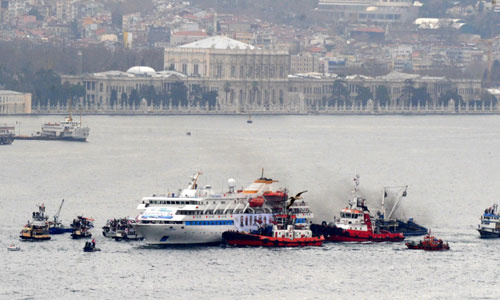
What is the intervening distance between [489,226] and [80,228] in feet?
43.2

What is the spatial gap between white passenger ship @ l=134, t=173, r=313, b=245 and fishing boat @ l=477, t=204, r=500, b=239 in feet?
18.6

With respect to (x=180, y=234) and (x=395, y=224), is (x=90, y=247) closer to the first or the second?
(x=180, y=234)

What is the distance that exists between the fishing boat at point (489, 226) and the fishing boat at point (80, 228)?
12581 millimetres

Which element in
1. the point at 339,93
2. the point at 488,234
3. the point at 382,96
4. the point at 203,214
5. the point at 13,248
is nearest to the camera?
the point at 13,248

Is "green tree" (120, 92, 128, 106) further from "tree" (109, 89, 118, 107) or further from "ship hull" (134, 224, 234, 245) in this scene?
"ship hull" (134, 224, 234, 245)

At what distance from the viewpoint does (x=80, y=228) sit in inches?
2753

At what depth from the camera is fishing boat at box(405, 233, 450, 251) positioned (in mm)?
68562

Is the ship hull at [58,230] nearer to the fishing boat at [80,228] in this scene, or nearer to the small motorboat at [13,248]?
the fishing boat at [80,228]

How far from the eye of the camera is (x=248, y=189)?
7138cm

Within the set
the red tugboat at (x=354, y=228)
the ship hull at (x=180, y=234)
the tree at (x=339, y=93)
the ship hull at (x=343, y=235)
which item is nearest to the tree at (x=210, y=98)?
the tree at (x=339, y=93)

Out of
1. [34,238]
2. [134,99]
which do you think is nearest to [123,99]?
[134,99]

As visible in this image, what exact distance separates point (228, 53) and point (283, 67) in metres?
4.78

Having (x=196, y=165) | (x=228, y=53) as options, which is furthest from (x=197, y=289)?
(x=228, y=53)

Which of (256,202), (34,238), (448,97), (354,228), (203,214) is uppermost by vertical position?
(448,97)
